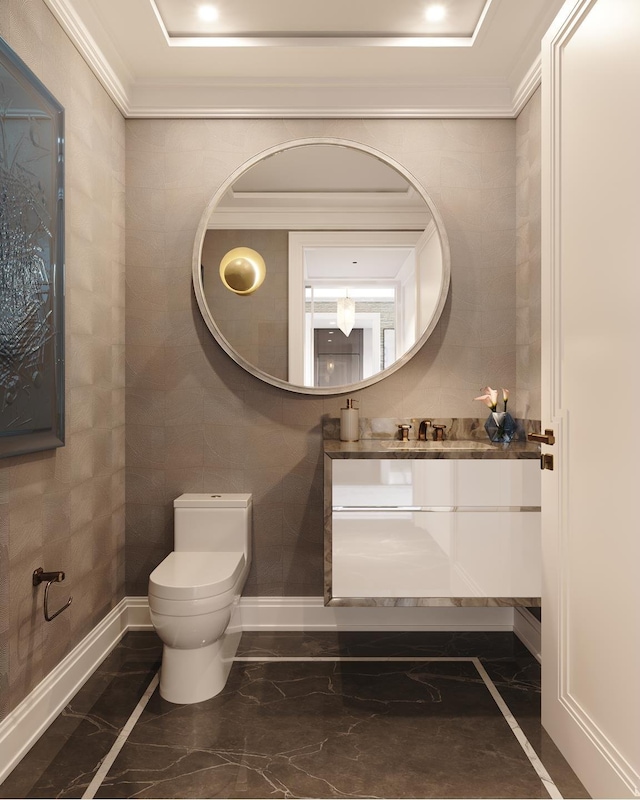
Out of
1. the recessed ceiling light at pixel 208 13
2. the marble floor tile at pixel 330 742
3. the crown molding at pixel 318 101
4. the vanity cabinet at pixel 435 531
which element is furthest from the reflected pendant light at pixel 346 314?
the marble floor tile at pixel 330 742

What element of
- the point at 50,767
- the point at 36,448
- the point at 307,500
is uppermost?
the point at 36,448

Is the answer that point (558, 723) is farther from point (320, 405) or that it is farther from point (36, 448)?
point (36, 448)

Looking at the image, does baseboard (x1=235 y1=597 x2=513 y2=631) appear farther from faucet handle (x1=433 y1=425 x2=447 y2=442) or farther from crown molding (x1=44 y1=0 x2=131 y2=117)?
crown molding (x1=44 y1=0 x2=131 y2=117)

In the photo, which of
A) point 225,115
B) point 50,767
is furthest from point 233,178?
point 50,767

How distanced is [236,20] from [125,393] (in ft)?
5.36

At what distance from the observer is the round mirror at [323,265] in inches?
107

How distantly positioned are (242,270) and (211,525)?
1.15 metres

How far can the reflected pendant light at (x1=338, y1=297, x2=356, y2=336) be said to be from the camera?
2705 mm

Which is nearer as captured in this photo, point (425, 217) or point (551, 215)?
point (551, 215)

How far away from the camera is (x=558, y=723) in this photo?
1787 millimetres

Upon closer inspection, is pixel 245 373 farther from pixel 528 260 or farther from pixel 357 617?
pixel 528 260

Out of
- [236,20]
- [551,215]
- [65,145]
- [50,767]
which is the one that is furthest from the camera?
[236,20]

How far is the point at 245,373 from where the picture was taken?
2.79m

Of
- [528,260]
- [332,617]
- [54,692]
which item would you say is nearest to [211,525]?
[332,617]
